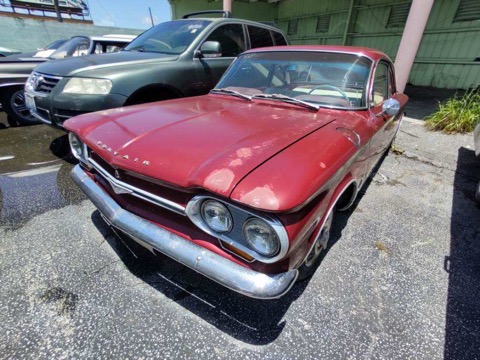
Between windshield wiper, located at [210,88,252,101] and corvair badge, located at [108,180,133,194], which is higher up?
windshield wiper, located at [210,88,252,101]

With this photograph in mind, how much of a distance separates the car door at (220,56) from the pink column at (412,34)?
136 inches

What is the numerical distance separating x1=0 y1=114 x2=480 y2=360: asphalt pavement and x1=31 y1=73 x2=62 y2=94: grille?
1487 millimetres

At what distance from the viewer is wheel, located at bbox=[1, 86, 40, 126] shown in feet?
15.3

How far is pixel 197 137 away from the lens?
5.30 ft

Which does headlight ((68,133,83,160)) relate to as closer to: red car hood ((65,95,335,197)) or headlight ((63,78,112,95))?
red car hood ((65,95,335,197))

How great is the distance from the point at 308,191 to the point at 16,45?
19771 mm

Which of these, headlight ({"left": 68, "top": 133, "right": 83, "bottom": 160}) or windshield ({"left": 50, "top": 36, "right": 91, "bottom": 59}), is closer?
headlight ({"left": 68, "top": 133, "right": 83, "bottom": 160})

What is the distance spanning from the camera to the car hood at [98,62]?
3254 mm

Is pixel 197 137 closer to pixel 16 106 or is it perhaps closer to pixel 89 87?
pixel 89 87

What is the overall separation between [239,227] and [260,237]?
12cm

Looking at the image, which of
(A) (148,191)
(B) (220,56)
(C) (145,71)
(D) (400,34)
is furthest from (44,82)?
(D) (400,34)

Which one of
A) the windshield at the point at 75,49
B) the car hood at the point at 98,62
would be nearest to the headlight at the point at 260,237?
the car hood at the point at 98,62

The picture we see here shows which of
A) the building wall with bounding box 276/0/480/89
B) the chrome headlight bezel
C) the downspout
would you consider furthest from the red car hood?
the downspout

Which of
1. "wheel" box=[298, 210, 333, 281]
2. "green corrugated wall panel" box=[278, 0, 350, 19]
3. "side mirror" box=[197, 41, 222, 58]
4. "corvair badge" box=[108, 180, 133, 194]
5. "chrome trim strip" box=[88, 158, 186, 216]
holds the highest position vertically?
"green corrugated wall panel" box=[278, 0, 350, 19]
